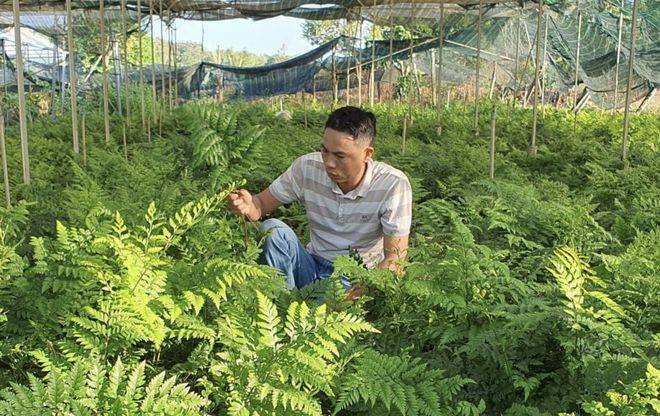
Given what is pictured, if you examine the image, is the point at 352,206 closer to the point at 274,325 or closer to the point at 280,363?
the point at 274,325

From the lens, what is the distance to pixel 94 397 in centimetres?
198

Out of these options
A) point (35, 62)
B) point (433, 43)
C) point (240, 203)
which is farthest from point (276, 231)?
point (35, 62)

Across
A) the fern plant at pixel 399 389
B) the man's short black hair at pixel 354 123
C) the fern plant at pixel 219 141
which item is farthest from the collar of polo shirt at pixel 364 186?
the fern plant at pixel 399 389

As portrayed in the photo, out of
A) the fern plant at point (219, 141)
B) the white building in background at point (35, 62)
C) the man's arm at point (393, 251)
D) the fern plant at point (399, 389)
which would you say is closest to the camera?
the fern plant at point (399, 389)

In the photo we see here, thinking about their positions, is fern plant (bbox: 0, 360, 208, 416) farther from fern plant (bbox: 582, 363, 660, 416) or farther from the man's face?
the man's face

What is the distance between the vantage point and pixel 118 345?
93.3 inches

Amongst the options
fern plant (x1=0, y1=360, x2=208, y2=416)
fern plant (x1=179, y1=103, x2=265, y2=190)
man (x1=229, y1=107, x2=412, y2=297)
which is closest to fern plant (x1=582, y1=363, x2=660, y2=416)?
fern plant (x1=0, y1=360, x2=208, y2=416)

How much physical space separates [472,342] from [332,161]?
1326mm

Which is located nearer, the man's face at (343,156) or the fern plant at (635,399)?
the fern plant at (635,399)

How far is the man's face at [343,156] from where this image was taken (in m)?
3.38

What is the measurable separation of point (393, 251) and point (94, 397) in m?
1.89

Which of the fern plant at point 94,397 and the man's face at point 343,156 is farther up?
the man's face at point 343,156

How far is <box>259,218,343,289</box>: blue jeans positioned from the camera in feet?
11.5

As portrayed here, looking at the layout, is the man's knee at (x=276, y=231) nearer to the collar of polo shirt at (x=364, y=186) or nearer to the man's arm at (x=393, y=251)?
the collar of polo shirt at (x=364, y=186)
